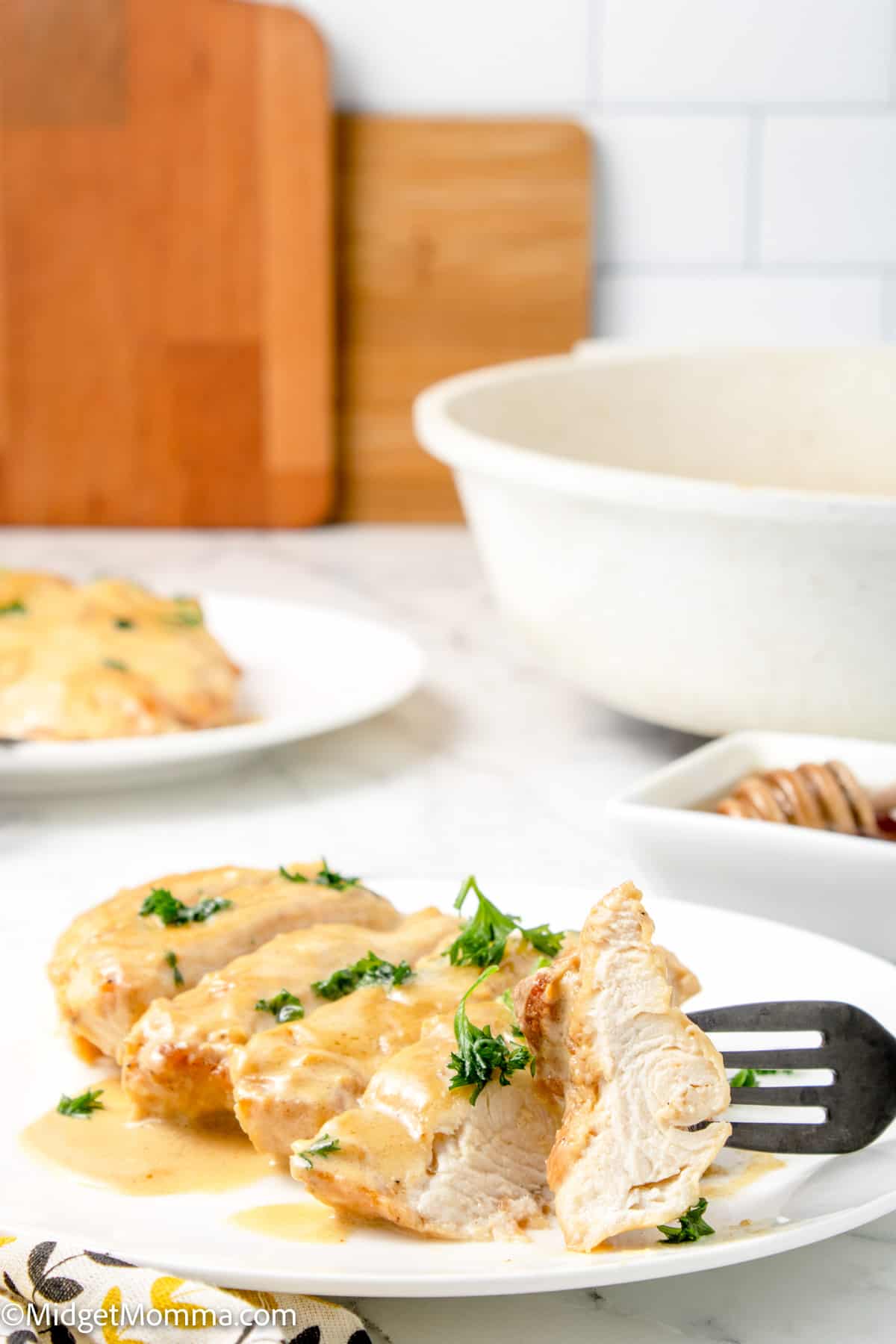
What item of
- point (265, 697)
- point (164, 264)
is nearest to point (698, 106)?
point (164, 264)

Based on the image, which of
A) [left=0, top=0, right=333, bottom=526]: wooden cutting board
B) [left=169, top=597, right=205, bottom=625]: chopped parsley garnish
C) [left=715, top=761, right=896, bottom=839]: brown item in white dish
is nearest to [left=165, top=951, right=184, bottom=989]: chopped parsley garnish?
[left=715, top=761, right=896, bottom=839]: brown item in white dish

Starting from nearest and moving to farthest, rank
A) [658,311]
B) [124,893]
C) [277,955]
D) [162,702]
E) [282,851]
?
[277,955], [124,893], [282,851], [162,702], [658,311]

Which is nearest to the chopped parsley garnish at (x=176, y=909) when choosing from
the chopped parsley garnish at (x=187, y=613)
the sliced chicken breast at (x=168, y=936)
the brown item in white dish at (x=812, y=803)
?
the sliced chicken breast at (x=168, y=936)

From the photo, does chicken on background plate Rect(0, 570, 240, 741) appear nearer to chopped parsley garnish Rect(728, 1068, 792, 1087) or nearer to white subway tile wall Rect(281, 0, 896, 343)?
chopped parsley garnish Rect(728, 1068, 792, 1087)

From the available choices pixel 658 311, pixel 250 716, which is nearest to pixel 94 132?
pixel 658 311

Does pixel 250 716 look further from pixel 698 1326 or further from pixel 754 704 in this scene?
pixel 698 1326

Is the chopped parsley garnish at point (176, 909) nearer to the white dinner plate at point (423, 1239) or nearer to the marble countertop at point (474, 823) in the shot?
the white dinner plate at point (423, 1239)
